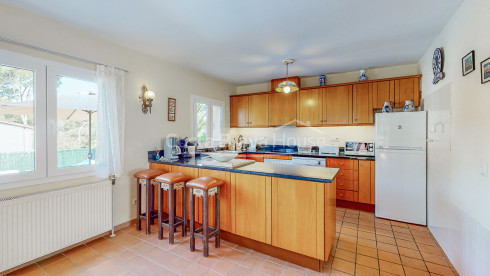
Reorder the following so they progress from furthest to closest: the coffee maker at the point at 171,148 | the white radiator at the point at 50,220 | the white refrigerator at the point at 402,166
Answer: the coffee maker at the point at 171,148
the white refrigerator at the point at 402,166
the white radiator at the point at 50,220

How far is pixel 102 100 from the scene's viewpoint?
99.0 inches

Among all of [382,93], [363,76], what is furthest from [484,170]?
[363,76]

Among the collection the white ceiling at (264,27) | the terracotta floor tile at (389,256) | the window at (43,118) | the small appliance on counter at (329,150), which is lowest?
the terracotta floor tile at (389,256)

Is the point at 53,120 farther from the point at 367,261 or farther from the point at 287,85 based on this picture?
the point at 367,261

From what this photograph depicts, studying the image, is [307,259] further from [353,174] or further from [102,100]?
[102,100]

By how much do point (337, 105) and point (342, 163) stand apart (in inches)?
43.3

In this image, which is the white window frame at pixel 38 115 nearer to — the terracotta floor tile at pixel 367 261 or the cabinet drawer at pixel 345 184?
the terracotta floor tile at pixel 367 261

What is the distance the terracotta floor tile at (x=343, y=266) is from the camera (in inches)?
76.7

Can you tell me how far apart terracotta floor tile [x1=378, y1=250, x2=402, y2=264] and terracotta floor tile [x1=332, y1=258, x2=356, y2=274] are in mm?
390

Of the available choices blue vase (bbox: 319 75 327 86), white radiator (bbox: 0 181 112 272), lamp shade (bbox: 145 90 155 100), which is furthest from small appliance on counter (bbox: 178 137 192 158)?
blue vase (bbox: 319 75 327 86)

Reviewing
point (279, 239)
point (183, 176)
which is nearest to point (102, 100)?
point (183, 176)

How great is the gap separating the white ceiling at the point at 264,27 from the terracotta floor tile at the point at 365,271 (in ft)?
8.17

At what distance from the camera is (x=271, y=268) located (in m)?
1.99

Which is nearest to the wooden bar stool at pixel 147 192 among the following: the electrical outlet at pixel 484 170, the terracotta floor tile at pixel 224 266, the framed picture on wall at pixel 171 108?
the framed picture on wall at pixel 171 108
